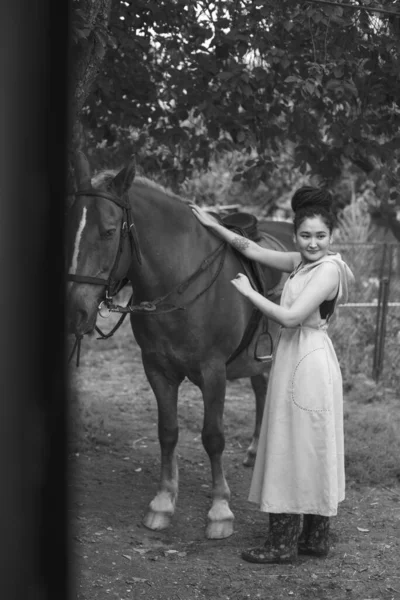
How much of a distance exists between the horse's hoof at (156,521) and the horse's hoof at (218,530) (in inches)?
10.4

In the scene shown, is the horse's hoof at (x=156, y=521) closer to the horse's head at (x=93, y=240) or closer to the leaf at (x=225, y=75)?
the horse's head at (x=93, y=240)

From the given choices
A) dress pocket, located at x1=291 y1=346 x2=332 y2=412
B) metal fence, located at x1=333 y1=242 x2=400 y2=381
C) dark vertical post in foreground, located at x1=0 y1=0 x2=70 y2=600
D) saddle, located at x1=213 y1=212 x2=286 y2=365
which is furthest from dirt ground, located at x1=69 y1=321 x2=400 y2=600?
metal fence, located at x1=333 y1=242 x2=400 y2=381

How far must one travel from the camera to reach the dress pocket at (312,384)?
13.1 feet

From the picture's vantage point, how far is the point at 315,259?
4.05 metres

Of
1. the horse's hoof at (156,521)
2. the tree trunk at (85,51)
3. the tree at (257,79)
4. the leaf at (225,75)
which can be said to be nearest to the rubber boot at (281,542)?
the horse's hoof at (156,521)

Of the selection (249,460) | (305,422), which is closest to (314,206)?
(305,422)

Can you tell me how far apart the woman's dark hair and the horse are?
71 cm

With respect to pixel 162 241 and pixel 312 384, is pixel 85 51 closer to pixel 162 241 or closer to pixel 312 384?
pixel 162 241

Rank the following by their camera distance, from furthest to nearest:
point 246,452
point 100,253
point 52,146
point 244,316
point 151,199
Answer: point 246,452, point 244,316, point 151,199, point 100,253, point 52,146

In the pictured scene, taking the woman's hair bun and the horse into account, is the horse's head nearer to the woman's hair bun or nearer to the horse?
the horse

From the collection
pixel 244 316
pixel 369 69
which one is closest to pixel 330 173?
pixel 369 69

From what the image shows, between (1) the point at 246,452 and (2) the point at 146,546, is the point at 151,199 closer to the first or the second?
(2) the point at 146,546

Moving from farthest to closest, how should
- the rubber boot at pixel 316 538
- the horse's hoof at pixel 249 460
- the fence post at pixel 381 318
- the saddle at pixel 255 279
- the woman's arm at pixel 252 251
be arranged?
the fence post at pixel 381 318 → the horse's hoof at pixel 249 460 → the saddle at pixel 255 279 → the woman's arm at pixel 252 251 → the rubber boot at pixel 316 538

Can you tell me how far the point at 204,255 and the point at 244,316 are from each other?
0.47m
